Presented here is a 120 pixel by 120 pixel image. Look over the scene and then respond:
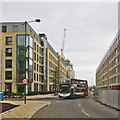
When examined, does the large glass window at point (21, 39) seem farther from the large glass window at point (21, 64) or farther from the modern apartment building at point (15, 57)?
the large glass window at point (21, 64)

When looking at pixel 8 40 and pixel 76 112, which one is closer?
pixel 76 112

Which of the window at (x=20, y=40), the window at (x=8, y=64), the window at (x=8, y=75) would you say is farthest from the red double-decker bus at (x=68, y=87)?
the window at (x=8, y=64)

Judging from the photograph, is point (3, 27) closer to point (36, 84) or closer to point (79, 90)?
point (36, 84)

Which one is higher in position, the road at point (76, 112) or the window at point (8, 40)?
the window at point (8, 40)

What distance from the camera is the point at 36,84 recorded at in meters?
67.4

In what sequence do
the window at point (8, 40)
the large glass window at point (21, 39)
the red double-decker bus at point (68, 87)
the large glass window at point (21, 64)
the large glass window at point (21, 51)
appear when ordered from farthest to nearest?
the window at point (8, 40) < the large glass window at point (21, 39) < the large glass window at point (21, 51) < the large glass window at point (21, 64) < the red double-decker bus at point (68, 87)

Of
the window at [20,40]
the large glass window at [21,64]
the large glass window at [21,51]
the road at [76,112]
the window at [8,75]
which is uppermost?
the window at [20,40]

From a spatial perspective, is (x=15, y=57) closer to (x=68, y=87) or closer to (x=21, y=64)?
(x=21, y=64)

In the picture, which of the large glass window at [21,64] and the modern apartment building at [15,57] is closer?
the modern apartment building at [15,57]

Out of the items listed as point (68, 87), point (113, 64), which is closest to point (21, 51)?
point (68, 87)

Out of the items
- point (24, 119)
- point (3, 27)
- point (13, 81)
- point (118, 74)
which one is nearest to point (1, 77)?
point (13, 81)

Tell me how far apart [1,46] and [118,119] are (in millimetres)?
50738

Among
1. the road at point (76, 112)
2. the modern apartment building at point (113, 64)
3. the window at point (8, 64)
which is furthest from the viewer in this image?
the modern apartment building at point (113, 64)

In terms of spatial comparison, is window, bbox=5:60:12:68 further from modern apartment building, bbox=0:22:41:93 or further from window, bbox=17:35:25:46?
window, bbox=17:35:25:46
